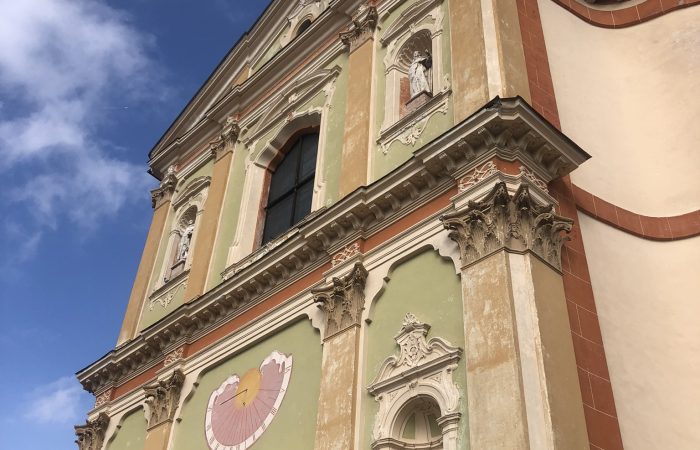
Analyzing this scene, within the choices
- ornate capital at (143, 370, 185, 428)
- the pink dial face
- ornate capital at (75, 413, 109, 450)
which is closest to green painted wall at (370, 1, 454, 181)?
the pink dial face

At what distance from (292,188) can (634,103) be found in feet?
20.4

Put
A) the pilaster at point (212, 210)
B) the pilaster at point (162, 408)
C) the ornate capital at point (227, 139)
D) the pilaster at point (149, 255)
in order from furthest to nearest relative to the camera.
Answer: the ornate capital at point (227, 139) < the pilaster at point (149, 255) < the pilaster at point (212, 210) < the pilaster at point (162, 408)

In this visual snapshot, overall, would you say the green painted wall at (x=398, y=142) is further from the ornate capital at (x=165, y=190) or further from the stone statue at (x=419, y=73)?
the ornate capital at (x=165, y=190)

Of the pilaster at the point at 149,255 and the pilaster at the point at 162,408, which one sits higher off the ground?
the pilaster at the point at 149,255

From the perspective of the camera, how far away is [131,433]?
14211 millimetres

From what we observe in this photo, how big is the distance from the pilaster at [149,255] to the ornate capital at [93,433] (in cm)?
176

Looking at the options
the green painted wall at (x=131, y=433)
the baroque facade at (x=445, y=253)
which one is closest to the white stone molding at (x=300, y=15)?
the baroque facade at (x=445, y=253)

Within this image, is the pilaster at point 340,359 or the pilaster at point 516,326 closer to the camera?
the pilaster at point 516,326

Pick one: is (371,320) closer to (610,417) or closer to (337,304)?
(337,304)

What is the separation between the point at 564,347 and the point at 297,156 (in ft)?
27.0

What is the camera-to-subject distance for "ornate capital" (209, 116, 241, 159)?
16.8 metres

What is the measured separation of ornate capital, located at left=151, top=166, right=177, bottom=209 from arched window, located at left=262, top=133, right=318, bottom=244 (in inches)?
155

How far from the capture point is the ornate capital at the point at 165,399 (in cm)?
1309

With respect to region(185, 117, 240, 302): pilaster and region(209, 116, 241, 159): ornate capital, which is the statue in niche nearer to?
region(185, 117, 240, 302): pilaster
